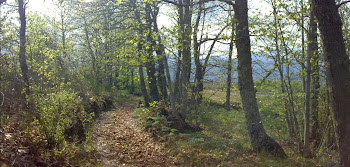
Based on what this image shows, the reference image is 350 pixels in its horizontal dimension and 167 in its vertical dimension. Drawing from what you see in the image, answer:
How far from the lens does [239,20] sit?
6.96 meters

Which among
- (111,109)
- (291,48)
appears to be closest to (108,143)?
(291,48)

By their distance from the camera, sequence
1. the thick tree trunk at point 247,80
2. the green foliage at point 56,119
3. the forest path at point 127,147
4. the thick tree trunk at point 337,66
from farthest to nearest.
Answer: the thick tree trunk at point 247,80 → the forest path at point 127,147 → the green foliage at point 56,119 → the thick tree trunk at point 337,66

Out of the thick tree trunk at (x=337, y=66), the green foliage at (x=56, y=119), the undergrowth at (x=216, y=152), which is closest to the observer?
the thick tree trunk at (x=337, y=66)

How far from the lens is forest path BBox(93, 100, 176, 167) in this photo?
22.4 ft

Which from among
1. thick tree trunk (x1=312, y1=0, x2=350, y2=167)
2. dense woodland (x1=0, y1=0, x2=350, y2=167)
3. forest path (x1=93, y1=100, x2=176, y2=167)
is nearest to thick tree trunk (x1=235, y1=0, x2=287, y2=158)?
dense woodland (x1=0, y1=0, x2=350, y2=167)

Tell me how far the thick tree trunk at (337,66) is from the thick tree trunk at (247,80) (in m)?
2.83

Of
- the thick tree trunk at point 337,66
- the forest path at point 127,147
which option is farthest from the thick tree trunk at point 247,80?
the thick tree trunk at point 337,66

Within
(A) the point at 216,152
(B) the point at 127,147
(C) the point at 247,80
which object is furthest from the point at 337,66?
(B) the point at 127,147

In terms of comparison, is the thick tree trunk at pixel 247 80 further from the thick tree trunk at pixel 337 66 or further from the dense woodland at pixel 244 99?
the thick tree trunk at pixel 337 66

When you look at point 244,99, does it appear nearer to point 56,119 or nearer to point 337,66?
point 337,66

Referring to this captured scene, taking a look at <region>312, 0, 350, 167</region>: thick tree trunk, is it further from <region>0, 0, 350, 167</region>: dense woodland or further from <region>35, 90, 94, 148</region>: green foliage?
<region>35, 90, 94, 148</region>: green foliage

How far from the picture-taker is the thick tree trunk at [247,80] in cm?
693

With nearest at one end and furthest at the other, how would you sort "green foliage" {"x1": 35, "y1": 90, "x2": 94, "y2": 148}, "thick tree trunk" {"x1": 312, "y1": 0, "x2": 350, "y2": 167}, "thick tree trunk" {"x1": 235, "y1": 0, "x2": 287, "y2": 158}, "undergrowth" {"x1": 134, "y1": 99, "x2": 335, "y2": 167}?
"thick tree trunk" {"x1": 312, "y1": 0, "x2": 350, "y2": 167} → "green foliage" {"x1": 35, "y1": 90, "x2": 94, "y2": 148} → "undergrowth" {"x1": 134, "y1": 99, "x2": 335, "y2": 167} → "thick tree trunk" {"x1": 235, "y1": 0, "x2": 287, "y2": 158}

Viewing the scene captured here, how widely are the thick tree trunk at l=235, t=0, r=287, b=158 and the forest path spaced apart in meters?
2.41
